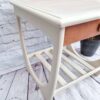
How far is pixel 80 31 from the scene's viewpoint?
1.87ft

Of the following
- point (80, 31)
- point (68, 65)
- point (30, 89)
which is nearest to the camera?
point (80, 31)

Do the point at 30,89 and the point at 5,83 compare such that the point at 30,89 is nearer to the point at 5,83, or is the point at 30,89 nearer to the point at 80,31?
the point at 5,83

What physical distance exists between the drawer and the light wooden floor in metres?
0.53

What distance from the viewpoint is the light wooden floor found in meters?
0.95

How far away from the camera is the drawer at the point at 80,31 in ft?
1.79

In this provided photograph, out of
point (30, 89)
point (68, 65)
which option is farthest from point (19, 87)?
point (68, 65)

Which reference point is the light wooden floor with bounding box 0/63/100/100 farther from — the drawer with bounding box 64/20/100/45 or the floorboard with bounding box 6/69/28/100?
the drawer with bounding box 64/20/100/45

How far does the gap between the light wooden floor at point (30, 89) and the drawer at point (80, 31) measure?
0.53 m

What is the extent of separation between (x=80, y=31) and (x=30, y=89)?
0.62 m

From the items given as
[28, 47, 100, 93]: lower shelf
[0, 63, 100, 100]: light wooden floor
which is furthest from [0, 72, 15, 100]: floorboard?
[28, 47, 100, 93]: lower shelf

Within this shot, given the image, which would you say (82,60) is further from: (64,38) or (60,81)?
(64,38)

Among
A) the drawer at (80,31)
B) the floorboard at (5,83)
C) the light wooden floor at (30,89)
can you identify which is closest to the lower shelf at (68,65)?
the light wooden floor at (30,89)

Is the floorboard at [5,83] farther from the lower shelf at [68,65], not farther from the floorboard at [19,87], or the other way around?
the lower shelf at [68,65]

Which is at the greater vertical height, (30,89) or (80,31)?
(80,31)
